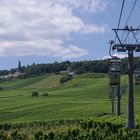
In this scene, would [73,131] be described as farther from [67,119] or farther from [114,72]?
[67,119]

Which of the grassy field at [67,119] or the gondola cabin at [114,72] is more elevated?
the gondola cabin at [114,72]

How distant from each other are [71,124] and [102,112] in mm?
19138

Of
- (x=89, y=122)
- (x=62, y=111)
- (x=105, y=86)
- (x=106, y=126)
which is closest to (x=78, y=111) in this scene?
(x=62, y=111)

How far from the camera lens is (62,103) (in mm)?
104812

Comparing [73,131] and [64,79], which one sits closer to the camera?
[73,131]

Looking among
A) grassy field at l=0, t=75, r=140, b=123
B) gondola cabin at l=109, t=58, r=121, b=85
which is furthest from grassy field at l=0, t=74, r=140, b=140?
gondola cabin at l=109, t=58, r=121, b=85

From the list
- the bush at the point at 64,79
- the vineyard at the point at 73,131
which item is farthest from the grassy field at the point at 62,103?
the vineyard at the point at 73,131

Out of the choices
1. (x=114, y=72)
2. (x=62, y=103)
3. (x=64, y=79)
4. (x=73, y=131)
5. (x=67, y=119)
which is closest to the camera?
(x=73, y=131)

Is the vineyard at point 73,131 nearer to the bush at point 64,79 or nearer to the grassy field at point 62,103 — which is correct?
the grassy field at point 62,103

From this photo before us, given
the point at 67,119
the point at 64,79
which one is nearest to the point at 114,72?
the point at 67,119

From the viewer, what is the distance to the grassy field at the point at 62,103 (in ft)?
259

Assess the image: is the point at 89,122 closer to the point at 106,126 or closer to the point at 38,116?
the point at 106,126

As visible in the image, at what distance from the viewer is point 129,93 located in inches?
1598

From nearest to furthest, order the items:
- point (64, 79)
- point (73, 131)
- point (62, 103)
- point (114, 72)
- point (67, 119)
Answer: point (73, 131) → point (114, 72) → point (67, 119) → point (62, 103) → point (64, 79)
